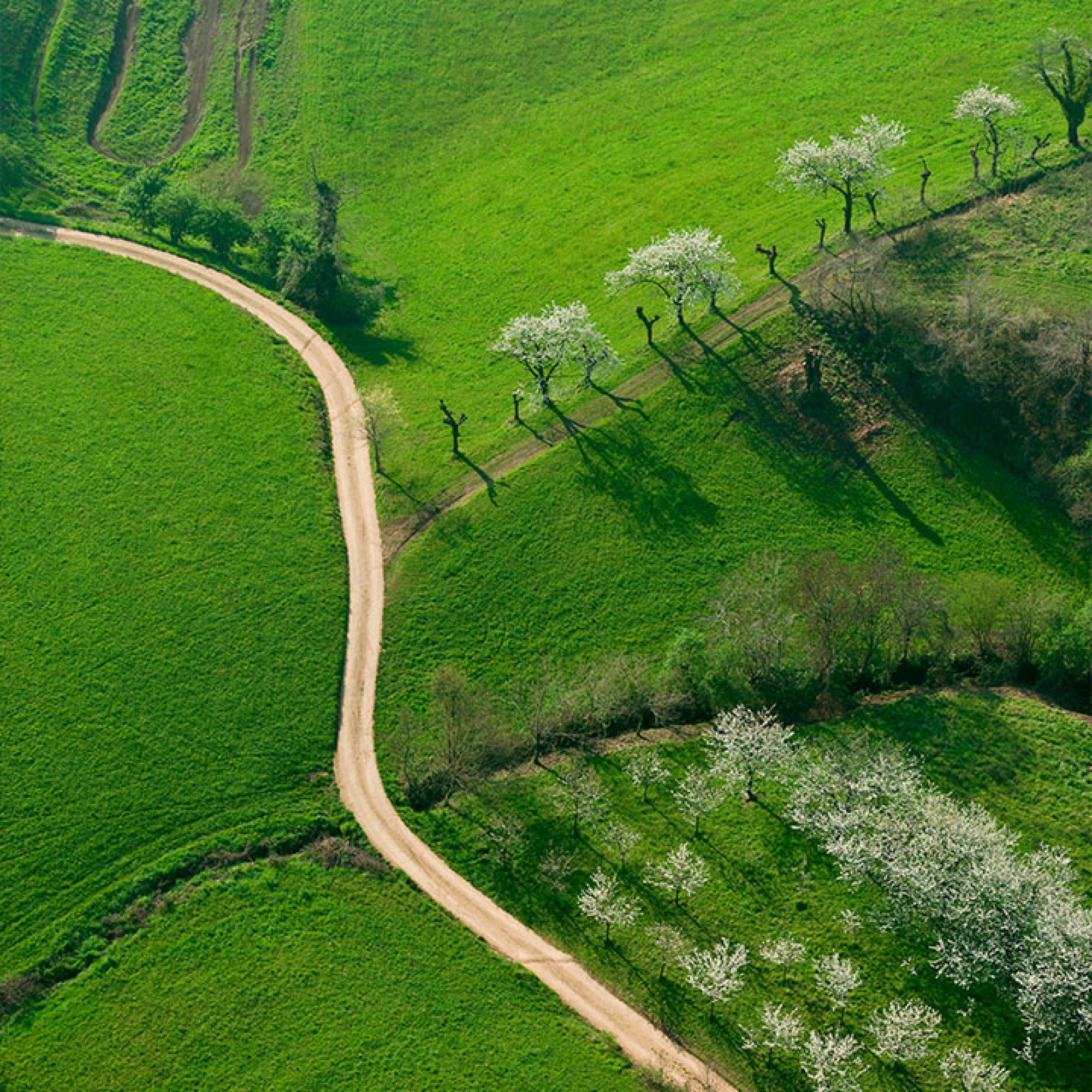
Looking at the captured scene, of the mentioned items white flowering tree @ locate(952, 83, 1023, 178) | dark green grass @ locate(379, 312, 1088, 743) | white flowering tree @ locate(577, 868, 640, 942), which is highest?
white flowering tree @ locate(952, 83, 1023, 178)

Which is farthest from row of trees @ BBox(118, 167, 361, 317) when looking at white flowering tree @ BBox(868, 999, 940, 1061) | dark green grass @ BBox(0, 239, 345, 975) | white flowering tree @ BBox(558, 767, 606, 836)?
white flowering tree @ BBox(868, 999, 940, 1061)

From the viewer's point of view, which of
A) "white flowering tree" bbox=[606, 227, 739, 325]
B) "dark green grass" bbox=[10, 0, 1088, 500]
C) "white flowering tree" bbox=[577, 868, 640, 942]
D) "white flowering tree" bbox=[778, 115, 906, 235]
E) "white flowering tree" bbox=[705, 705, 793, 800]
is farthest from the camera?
"dark green grass" bbox=[10, 0, 1088, 500]

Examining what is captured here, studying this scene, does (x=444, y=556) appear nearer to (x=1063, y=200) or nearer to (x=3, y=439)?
(x=3, y=439)

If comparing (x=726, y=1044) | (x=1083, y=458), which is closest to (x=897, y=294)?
(x=1083, y=458)

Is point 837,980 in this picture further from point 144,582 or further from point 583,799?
point 144,582

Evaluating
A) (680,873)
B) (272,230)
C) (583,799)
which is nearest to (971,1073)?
(680,873)

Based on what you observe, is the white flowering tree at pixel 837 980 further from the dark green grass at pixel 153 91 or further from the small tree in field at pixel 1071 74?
the dark green grass at pixel 153 91

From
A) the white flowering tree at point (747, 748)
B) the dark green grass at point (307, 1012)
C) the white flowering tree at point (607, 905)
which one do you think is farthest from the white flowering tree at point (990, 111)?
the dark green grass at point (307, 1012)

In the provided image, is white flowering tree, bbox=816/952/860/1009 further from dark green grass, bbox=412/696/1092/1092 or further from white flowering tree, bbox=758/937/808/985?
white flowering tree, bbox=758/937/808/985
